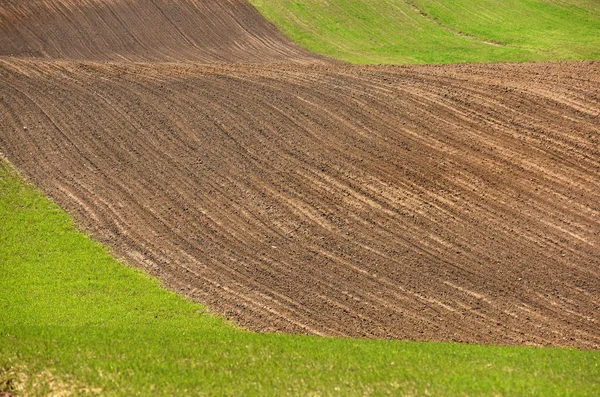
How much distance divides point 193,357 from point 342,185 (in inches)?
380

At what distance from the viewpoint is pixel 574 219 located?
21750 millimetres

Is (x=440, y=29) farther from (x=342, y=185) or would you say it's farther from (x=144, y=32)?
(x=342, y=185)

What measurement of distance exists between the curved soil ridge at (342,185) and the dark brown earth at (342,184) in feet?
0.19

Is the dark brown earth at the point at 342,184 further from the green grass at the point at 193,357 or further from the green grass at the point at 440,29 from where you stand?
the green grass at the point at 440,29

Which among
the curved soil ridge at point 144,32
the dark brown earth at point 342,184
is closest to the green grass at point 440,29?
the curved soil ridge at point 144,32

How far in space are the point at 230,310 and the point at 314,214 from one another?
510cm

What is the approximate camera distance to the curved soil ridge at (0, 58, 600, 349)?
18.1 m

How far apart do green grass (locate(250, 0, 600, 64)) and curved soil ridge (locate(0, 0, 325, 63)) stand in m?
1.88

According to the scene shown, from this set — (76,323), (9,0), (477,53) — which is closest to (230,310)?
(76,323)

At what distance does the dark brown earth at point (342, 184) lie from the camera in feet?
59.4

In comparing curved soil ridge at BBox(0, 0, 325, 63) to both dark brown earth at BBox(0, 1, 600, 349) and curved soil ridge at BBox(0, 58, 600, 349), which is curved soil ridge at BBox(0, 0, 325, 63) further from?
dark brown earth at BBox(0, 1, 600, 349)

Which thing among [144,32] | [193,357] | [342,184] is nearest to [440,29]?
[144,32]

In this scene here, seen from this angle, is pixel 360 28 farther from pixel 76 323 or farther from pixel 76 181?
pixel 76 323

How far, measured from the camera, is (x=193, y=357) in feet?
47.9
